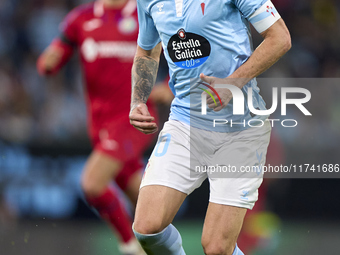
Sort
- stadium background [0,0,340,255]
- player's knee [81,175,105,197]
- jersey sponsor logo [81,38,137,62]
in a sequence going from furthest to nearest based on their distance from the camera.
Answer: stadium background [0,0,340,255], jersey sponsor logo [81,38,137,62], player's knee [81,175,105,197]

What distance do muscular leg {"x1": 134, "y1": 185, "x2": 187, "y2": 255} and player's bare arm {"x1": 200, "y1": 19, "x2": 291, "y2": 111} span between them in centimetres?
54

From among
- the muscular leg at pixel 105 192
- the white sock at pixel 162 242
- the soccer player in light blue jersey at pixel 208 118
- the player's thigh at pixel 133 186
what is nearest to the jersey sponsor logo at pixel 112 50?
the muscular leg at pixel 105 192

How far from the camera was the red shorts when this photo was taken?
14.9 ft

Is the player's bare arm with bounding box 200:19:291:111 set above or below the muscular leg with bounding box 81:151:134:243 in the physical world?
above

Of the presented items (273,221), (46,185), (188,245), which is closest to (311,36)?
(273,221)

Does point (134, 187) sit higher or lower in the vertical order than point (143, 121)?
lower

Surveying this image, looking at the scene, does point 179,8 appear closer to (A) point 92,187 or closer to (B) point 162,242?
(B) point 162,242

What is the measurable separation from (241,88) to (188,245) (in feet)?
10.0

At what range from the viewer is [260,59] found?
9.30ft

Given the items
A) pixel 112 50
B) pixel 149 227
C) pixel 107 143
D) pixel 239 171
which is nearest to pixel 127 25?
pixel 112 50

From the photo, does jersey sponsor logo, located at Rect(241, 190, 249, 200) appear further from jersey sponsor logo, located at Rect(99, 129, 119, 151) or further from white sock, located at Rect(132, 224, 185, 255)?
jersey sponsor logo, located at Rect(99, 129, 119, 151)

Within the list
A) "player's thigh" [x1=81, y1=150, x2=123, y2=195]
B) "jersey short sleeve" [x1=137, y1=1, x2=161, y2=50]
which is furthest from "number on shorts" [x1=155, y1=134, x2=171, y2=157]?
"player's thigh" [x1=81, y1=150, x2=123, y2=195]

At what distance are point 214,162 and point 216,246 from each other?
47 centimetres

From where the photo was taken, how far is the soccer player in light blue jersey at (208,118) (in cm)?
285
